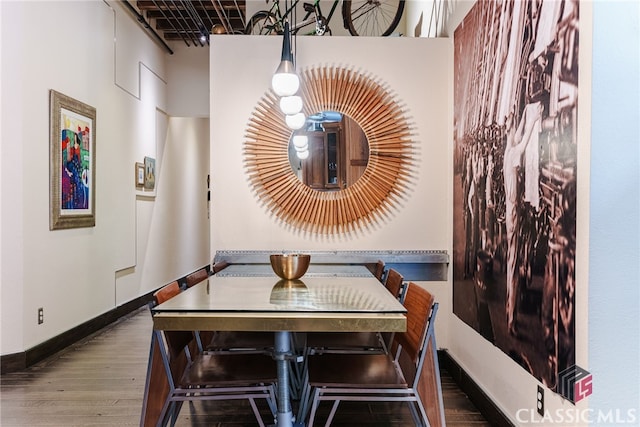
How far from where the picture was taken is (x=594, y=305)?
143 centimetres

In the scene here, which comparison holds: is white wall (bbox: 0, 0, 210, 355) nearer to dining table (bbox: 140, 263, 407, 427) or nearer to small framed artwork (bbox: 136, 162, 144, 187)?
small framed artwork (bbox: 136, 162, 144, 187)

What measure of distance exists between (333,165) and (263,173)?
541mm

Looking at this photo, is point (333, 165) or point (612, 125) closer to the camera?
point (612, 125)

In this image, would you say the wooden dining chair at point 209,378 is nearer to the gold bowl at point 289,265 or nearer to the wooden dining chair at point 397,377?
the wooden dining chair at point 397,377

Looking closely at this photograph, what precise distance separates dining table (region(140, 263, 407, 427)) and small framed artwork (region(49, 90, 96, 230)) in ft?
6.36

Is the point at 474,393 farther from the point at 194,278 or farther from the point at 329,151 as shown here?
the point at 329,151

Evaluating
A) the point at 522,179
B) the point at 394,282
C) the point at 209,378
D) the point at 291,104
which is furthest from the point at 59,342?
the point at 522,179

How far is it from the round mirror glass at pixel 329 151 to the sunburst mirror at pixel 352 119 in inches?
1.8

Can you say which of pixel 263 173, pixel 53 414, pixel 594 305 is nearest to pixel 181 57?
pixel 263 173

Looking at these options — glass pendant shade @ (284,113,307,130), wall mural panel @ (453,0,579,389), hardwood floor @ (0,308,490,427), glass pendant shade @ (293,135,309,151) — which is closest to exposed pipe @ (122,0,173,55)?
glass pendant shade @ (293,135,309,151)

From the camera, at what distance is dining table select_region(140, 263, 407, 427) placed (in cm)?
149

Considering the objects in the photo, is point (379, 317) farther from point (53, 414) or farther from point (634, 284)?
point (53, 414)

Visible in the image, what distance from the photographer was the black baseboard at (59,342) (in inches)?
119

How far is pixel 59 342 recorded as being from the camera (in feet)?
11.4
